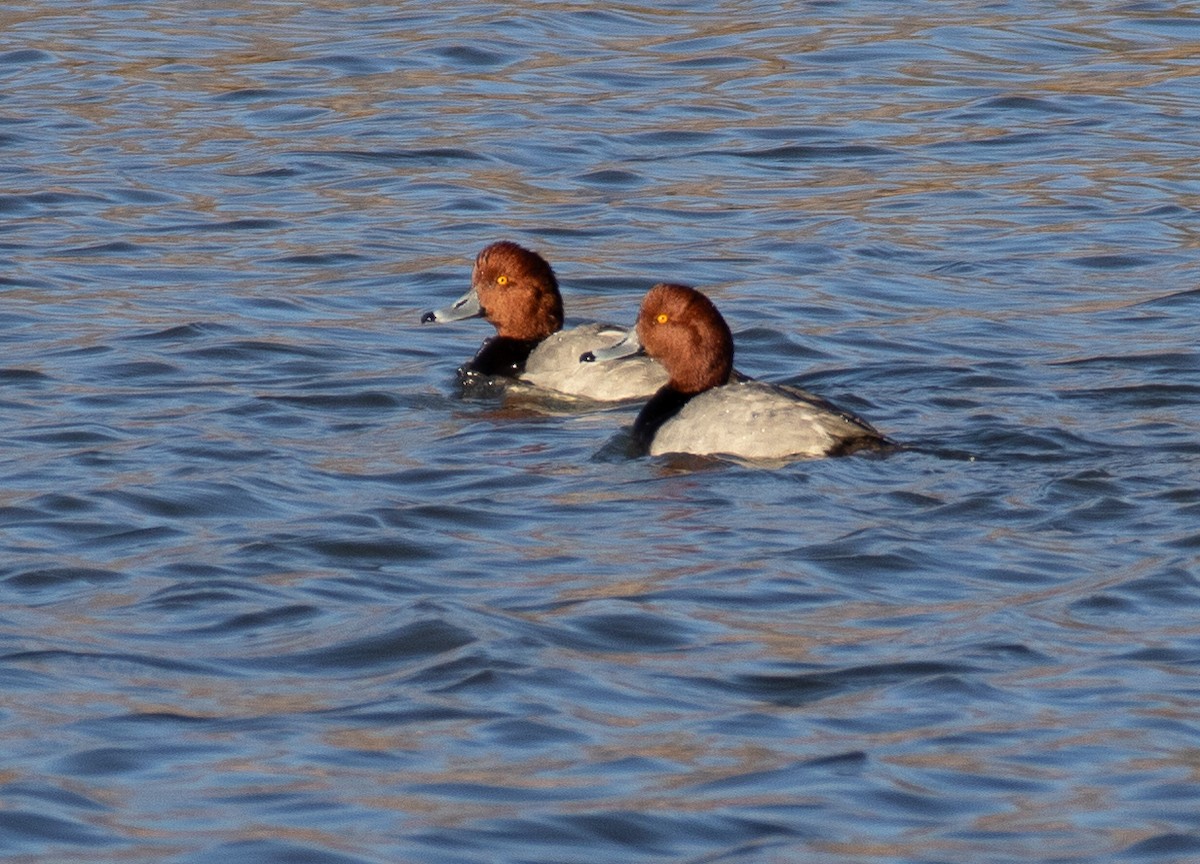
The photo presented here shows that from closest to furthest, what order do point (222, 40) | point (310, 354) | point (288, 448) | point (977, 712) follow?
point (977, 712)
point (288, 448)
point (310, 354)
point (222, 40)

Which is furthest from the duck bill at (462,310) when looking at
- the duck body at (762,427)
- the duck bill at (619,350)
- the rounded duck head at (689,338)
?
the duck body at (762,427)

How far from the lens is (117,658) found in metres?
6.94

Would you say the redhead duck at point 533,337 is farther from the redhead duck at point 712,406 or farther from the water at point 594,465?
the redhead duck at point 712,406

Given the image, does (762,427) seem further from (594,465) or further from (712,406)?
(594,465)

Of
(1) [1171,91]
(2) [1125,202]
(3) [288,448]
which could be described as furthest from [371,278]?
(1) [1171,91]

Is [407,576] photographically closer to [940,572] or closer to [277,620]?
[277,620]

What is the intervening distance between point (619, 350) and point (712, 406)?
3.87 feet

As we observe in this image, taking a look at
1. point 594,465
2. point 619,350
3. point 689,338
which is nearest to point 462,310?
point 619,350

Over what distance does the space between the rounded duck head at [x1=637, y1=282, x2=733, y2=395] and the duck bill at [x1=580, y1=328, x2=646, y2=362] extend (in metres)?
0.19

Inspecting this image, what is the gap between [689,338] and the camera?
10211mm

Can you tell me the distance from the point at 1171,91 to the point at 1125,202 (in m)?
3.00

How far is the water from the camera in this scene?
5938 millimetres

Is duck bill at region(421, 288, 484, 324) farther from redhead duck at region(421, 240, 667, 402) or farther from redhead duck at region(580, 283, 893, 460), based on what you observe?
redhead duck at region(580, 283, 893, 460)

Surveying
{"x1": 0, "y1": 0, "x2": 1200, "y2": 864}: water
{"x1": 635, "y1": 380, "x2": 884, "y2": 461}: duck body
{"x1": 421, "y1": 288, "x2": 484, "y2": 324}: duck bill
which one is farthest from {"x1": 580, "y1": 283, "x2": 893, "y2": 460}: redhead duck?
{"x1": 421, "y1": 288, "x2": 484, "y2": 324}: duck bill
